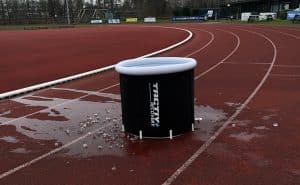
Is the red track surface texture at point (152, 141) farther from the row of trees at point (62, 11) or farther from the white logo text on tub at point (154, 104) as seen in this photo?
the row of trees at point (62, 11)

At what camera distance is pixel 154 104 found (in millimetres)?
6559

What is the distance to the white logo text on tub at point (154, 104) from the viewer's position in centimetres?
649

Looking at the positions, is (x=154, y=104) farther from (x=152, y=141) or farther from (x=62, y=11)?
(x=62, y=11)

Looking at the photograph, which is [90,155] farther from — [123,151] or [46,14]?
[46,14]

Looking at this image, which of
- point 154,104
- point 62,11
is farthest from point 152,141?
point 62,11

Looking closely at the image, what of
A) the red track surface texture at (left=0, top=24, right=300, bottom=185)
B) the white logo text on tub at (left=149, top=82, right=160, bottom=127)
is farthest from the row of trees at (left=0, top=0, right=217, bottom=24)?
the white logo text on tub at (left=149, top=82, right=160, bottom=127)

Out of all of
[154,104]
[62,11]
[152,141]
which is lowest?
[62,11]

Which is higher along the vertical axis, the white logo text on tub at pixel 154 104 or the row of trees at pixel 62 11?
the white logo text on tub at pixel 154 104

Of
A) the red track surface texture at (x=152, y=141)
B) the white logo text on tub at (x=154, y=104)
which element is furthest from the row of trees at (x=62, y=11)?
the white logo text on tub at (x=154, y=104)

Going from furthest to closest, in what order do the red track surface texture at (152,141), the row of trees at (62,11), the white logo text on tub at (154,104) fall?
the row of trees at (62,11)
the white logo text on tub at (154,104)
the red track surface texture at (152,141)

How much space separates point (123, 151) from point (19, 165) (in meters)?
1.42

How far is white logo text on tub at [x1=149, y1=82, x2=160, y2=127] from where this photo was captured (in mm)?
6492

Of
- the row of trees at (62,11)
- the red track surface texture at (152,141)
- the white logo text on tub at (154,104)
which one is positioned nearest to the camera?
the red track surface texture at (152,141)

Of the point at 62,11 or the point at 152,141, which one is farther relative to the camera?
the point at 62,11
